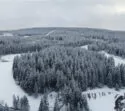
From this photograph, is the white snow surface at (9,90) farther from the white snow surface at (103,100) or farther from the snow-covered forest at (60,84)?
the white snow surface at (103,100)

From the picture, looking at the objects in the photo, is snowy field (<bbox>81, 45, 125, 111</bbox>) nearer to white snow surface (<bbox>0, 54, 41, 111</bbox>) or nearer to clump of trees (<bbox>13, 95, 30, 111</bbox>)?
white snow surface (<bbox>0, 54, 41, 111</bbox>)

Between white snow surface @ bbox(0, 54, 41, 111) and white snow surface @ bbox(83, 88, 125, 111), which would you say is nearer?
white snow surface @ bbox(83, 88, 125, 111)

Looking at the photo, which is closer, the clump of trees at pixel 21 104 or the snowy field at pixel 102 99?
the clump of trees at pixel 21 104

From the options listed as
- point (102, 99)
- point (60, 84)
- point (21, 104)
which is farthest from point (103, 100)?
point (21, 104)

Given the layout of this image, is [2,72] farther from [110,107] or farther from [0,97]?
[110,107]

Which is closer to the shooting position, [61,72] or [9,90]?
[9,90]

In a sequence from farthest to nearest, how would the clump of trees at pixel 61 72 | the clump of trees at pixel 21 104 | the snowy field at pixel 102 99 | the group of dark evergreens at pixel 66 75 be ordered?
1. the clump of trees at pixel 61 72
2. the group of dark evergreens at pixel 66 75
3. the snowy field at pixel 102 99
4. the clump of trees at pixel 21 104

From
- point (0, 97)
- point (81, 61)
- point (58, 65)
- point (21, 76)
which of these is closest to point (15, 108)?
point (0, 97)

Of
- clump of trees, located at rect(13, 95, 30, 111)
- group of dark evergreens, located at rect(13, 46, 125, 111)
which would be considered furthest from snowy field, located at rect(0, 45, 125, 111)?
clump of trees, located at rect(13, 95, 30, 111)

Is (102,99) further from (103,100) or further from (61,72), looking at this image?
(61,72)

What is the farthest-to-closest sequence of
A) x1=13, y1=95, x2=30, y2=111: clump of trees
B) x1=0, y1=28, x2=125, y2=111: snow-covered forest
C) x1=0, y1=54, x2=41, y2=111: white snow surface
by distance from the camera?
x1=0, y1=54, x2=41, y2=111: white snow surface → x1=0, y1=28, x2=125, y2=111: snow-covered forest → x1=13, y1=95, x2=30, y2=111: clump of trees

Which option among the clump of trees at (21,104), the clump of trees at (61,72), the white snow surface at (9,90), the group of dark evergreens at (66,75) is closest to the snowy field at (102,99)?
the group of dark evergreens at (66,75)
